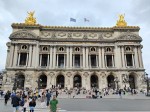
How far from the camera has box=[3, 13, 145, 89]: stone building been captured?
204 feet

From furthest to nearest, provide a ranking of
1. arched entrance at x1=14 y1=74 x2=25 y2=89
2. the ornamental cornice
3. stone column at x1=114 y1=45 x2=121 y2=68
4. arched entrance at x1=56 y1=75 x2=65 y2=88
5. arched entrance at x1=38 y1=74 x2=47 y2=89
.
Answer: the ornamental cornice → arched entrance at x1=56 y1=75 x2=65 y2=88 → stone column at x1=114 y1=45 x2=121 y2=68 → arched entrance at x1=38 y1=74 x2=47 y2=89 → arched entrance at x1=14 y1=74 x2=25 y2=89

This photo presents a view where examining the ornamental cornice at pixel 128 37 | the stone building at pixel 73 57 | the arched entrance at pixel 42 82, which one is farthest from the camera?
the ornamental cornice at pixel 128 37

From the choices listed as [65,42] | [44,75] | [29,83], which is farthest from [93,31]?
[29,83]

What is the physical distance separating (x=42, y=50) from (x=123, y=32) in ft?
96.9

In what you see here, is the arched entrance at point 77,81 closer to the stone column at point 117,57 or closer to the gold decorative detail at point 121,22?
the stone column at point 117,57

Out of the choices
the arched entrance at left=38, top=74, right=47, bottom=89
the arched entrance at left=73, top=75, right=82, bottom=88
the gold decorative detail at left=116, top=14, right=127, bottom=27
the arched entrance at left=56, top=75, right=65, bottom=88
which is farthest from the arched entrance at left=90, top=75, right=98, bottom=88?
the gold decorative detail at left=116, top=14, right=127, bottom=27

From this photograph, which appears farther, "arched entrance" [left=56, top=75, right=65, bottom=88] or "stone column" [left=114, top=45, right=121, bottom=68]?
"arched entrance" [left=56, top=75, right=65, bottom=88]

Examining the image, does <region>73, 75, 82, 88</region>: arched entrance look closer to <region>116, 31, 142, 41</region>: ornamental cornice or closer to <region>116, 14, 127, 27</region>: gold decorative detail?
<region>116, 31, 142, 41</region>: ornamental cornice

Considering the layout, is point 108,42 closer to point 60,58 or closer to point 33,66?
point 60,58

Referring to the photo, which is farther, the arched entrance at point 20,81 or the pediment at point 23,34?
the pediment at point 23,34

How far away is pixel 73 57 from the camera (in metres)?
66.4

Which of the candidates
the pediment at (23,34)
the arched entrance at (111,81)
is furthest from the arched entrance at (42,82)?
the arched entrance at (111,81)

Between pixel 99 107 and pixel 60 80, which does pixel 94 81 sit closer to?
pixel 60 80

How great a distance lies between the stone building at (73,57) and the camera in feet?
204
